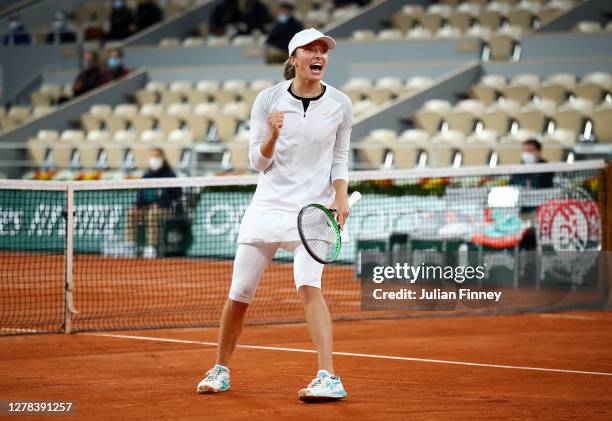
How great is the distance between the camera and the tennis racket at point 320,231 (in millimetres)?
6305

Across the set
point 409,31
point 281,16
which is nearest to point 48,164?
point 281,16

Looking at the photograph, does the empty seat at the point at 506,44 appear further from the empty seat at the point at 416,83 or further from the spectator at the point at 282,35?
the spectator at the point at 282,35

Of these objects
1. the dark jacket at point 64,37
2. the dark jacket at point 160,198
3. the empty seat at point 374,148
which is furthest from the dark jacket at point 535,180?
the dark jacket at point 64,37

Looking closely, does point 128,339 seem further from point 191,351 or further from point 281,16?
point 281,16

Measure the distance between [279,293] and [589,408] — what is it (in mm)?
6926

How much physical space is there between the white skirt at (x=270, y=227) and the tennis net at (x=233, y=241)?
3807 millimetres

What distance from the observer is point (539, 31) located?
20828mm

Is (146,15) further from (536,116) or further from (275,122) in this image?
(275,122)

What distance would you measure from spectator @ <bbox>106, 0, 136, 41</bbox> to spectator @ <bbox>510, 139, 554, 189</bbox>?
14.5 m

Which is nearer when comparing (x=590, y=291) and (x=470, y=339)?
(x=470, y=339)

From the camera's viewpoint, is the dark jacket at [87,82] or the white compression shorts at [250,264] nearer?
the white compression shorts at [250,264]

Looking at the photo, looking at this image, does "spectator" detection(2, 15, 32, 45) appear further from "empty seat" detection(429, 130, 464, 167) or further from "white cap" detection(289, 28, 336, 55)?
"white cap" detection(289, 28, 336, 55)

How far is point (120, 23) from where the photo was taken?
85.8 ft

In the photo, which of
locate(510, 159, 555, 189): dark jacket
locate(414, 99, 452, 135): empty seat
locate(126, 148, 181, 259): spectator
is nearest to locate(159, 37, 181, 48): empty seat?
locate(414, 99, 452, 135): empty seat
